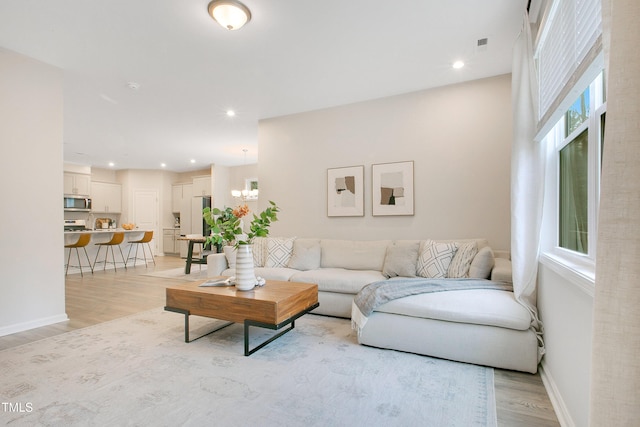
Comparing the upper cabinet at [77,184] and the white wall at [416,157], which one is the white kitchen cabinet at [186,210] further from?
the white wall at [416,157]

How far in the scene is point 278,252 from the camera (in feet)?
13.9

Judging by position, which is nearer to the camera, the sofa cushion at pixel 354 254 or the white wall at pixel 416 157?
the white wall at pixel 416 157

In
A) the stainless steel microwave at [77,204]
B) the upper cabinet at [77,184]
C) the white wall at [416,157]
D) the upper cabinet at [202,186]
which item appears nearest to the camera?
the white wall at [416,157]

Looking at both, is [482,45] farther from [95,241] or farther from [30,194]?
[95,241]

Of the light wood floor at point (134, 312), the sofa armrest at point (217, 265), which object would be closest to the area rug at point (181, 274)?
the light wood floor at point (134, 312)

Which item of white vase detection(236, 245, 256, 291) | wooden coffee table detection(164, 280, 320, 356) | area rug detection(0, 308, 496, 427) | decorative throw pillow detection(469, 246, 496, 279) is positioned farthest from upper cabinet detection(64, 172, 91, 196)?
decorative throw pillow detection(469, 246, 496, 279)

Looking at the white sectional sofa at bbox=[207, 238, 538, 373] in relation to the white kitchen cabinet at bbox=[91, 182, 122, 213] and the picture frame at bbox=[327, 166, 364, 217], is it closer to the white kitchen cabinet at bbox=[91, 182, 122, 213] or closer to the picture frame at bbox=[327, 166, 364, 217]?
the picture frame at bbox=[327, 166, 364, 217]

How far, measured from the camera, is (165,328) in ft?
10.3

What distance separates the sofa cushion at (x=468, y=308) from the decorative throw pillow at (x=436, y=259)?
0.67 m

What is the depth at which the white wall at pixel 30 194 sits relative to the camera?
10.0 ft

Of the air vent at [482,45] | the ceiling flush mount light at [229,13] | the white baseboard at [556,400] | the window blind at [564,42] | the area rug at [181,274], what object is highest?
the air vent at [482,45]

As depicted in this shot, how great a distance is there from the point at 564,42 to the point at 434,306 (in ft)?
6.21

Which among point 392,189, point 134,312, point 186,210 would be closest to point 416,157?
point 392,189

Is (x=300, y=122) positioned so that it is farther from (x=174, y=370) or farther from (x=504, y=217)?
(x=174, y=370)
